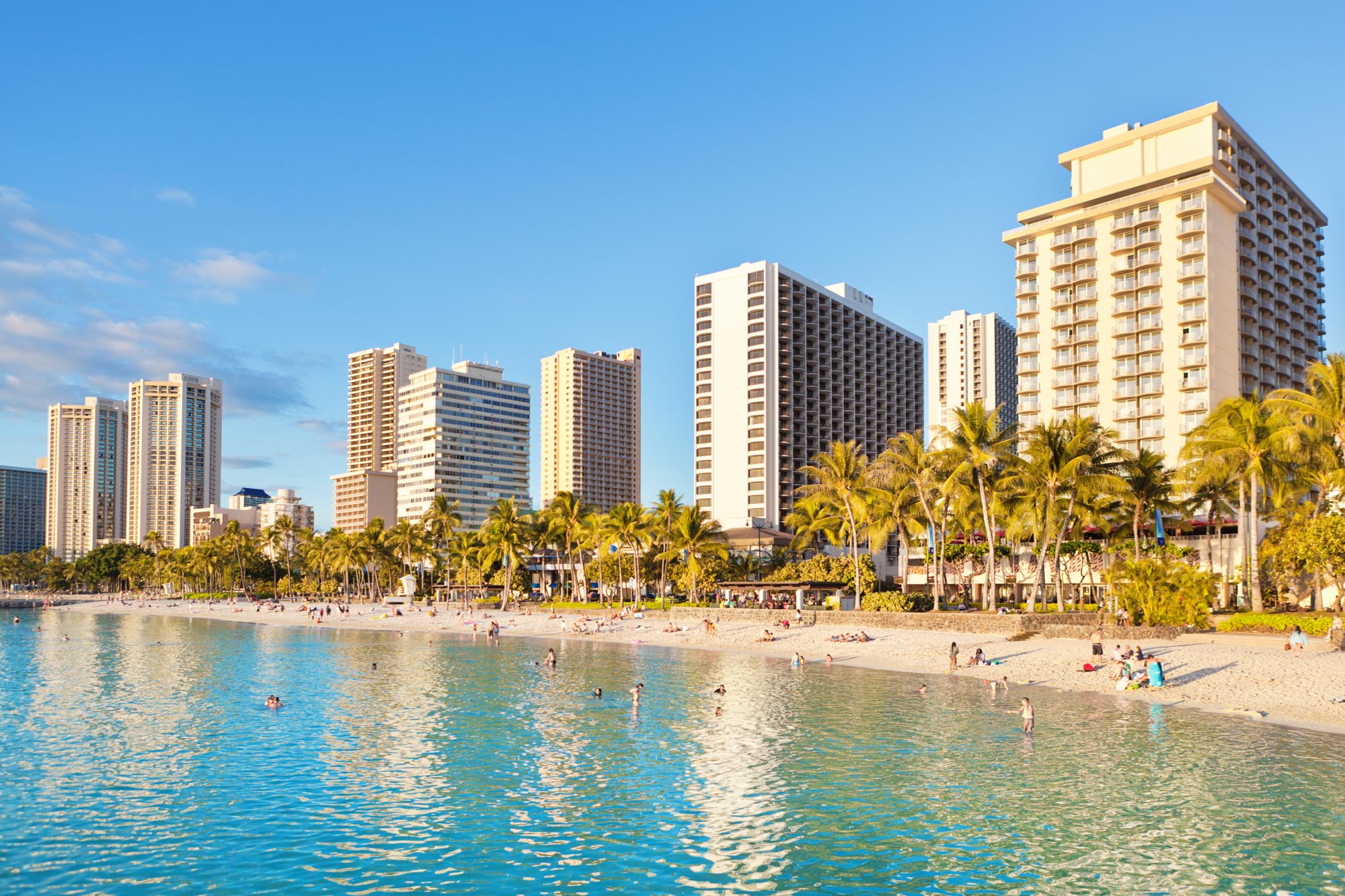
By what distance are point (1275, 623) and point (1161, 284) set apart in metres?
68.4

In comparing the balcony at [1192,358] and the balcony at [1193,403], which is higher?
the balcony at [1192,358]

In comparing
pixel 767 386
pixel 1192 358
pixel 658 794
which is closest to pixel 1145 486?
pixel 1192 358

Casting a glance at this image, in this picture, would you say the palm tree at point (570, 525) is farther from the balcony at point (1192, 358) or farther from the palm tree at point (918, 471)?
the balcony at point (1192, 358)

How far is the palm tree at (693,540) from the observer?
309 feet

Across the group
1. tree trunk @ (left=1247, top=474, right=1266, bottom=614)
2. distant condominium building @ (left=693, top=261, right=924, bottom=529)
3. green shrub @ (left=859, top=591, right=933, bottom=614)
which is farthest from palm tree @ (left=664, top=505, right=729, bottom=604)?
tree trunk @ (left=1247, top=474, right=1266, bottom=614)

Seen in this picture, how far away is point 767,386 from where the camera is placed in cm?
14700

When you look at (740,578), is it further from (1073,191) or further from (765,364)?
(1073,191)

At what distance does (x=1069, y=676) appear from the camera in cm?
4581

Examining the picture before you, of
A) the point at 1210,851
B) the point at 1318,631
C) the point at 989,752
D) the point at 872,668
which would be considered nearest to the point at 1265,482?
the point at 1318,631

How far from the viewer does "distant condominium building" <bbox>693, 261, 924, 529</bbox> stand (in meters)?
147

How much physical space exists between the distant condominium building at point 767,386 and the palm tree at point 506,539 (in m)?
37.4

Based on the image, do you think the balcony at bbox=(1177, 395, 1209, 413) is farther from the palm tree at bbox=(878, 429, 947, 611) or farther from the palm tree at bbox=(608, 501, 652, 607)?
the palm tree at bbox=(608, 501, 652, 607)

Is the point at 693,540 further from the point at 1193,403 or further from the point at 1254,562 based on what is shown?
the point at 1193,403

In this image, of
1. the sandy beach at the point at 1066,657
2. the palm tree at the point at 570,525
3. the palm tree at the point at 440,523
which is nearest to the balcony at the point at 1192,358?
the sandy beach at the point at 1066,657
